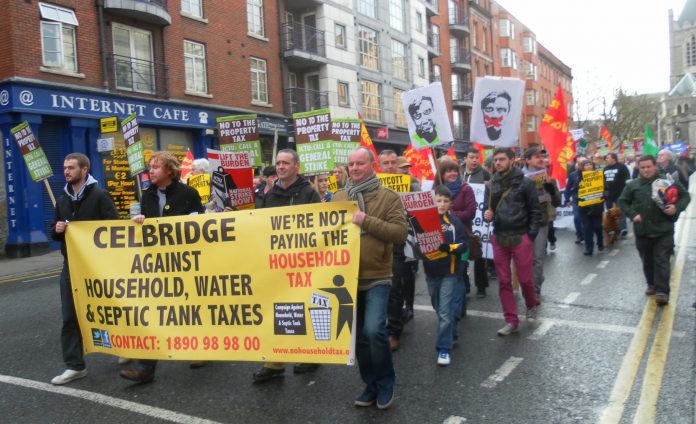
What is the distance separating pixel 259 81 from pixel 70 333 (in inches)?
813

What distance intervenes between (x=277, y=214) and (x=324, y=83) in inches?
949

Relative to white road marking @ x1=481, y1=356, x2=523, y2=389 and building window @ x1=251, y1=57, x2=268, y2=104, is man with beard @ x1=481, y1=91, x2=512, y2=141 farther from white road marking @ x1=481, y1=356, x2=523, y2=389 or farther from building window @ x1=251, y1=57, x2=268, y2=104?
building window @ x1=251, y1=57, x2=268, y2=104

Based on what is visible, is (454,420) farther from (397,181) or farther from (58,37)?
(58,37)

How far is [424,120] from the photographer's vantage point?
8086 millimetres

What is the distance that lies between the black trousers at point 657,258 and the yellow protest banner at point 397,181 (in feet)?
9.89

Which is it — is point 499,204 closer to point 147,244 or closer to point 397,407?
point 397,407

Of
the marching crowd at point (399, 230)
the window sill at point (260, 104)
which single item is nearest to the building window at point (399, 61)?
the window sill at point (260, 104)

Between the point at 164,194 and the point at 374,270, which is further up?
the point at 164,194

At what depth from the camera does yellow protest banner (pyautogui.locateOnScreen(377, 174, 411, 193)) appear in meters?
7.11

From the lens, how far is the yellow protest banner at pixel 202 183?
9742 mm

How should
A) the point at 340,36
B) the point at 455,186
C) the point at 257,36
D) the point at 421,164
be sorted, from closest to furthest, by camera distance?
the point at 455,186, the point at 421,164, the point at 257,36, the point at 340,36

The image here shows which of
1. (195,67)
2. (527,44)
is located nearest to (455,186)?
(195,67)

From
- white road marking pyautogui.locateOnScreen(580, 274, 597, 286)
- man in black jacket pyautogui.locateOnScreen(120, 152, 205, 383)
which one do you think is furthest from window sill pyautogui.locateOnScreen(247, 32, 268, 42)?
man in black jacket pyautogui.locateOnScreen(120, 152, 205, 383)

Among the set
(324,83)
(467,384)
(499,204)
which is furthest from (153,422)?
(324,83)
